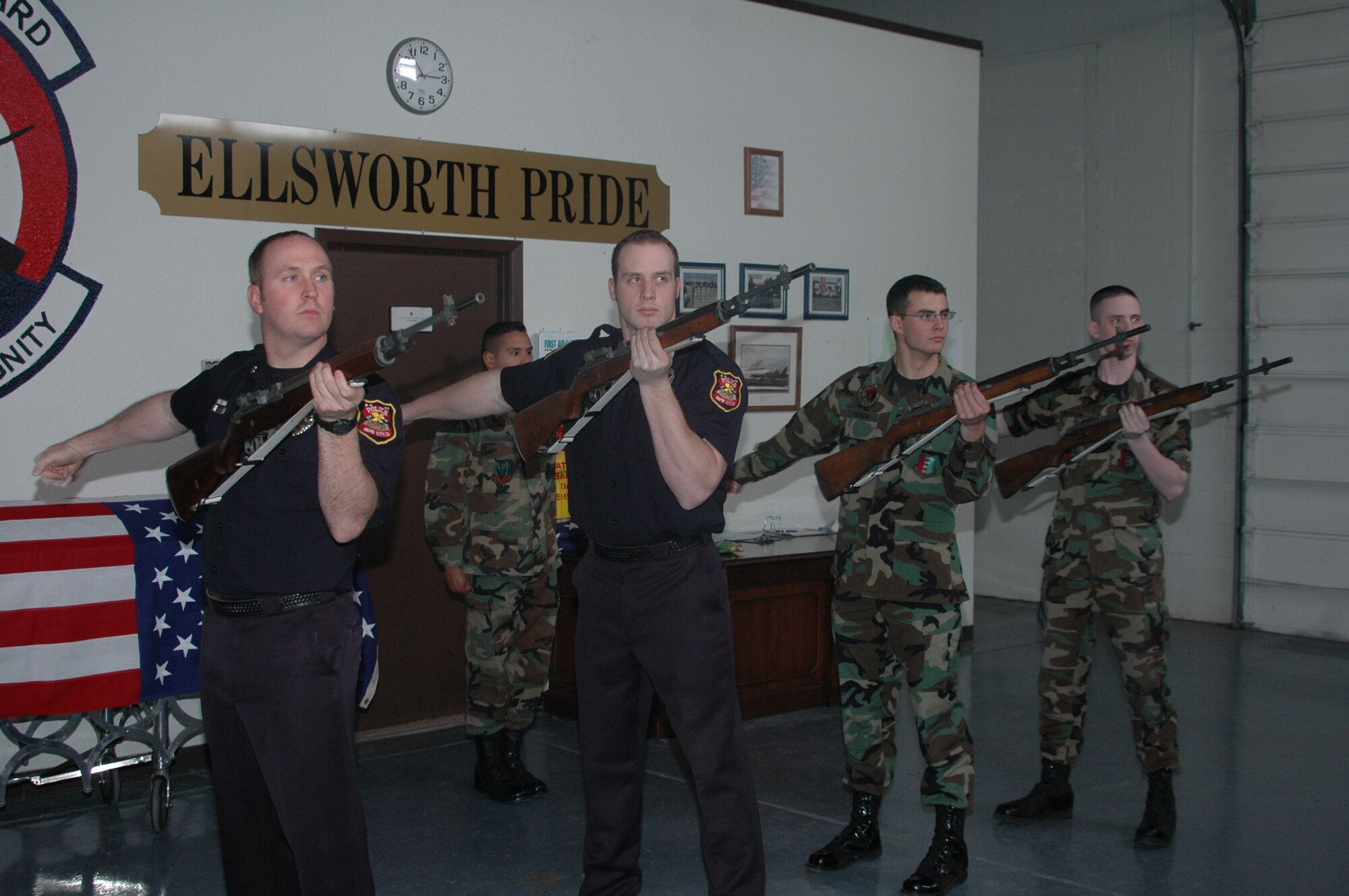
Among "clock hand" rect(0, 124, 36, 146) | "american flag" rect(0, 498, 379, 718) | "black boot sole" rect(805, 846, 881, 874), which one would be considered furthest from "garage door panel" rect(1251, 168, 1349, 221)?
"clock hand" rect(0, 124, 36, 146)

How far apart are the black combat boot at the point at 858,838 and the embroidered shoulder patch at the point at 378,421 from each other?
2149mm

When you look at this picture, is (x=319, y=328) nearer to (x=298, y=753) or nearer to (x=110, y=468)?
(x=298, y=753)

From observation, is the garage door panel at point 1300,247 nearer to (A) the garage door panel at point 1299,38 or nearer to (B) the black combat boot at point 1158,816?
(A) the garage door panel at point 1299,38

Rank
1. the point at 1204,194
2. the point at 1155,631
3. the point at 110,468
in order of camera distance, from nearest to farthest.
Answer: the point at 1155,631 → the point at 110,468 → the point at 1204,194

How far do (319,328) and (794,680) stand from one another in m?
3.86

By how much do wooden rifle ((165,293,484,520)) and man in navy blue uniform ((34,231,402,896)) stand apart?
0.05 m

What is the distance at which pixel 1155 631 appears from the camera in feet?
13.8

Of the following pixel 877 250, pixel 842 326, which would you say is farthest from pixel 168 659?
pixel 877 250

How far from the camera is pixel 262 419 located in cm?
263

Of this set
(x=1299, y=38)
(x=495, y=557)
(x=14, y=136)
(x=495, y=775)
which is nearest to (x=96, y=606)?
(x=495, y=557)

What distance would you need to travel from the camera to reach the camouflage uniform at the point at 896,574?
376 centimetres

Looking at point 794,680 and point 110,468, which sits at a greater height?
point 110,468

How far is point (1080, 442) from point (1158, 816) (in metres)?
1.35

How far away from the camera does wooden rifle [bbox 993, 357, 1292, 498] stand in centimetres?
414
